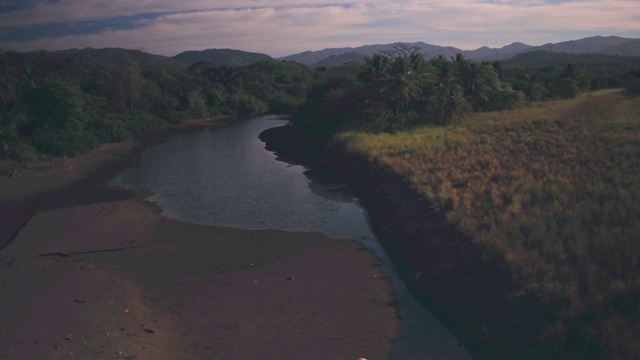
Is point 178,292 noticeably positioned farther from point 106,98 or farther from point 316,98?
point 106,98

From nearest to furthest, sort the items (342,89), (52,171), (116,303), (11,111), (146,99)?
(116,303) → (52,171) → (11,111) → (342,89) → (146,99)

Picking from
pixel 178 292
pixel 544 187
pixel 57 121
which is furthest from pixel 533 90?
pixel 178 292

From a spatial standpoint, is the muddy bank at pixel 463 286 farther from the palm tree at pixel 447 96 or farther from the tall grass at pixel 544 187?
the palm tree at pixel 447 96

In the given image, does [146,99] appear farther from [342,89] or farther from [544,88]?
[544,88]

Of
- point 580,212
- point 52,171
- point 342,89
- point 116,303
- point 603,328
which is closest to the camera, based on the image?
point 603,328

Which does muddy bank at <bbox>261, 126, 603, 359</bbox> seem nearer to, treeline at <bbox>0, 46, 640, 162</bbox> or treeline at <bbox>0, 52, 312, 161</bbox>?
treeline at <bbox>0, 46, 640, 162</bbox>

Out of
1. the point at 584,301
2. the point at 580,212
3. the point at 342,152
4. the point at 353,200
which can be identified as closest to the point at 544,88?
the point at 342,152

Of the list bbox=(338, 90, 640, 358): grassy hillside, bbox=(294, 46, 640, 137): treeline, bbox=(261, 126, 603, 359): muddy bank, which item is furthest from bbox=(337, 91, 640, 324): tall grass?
bbox=(294, 46, 640, 137): treeline
